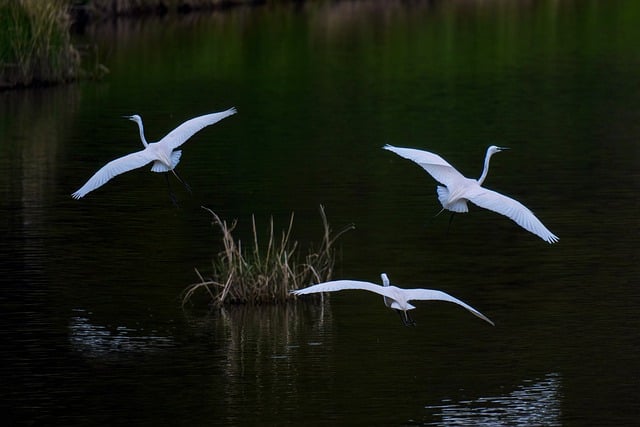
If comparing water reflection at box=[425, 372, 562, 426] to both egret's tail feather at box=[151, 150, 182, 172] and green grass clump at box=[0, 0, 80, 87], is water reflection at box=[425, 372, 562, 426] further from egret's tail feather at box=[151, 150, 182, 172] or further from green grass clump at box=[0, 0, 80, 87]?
green grass clump at box=[0, 0, 80, 87]

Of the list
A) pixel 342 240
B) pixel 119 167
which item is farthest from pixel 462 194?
pixel 342 240

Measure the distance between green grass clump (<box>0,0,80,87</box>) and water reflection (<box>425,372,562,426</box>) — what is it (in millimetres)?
18090

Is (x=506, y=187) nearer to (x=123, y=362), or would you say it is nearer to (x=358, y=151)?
(x=358, y=151)

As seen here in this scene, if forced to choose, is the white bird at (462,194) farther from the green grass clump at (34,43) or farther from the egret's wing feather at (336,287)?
the green grass clump at (34,43)

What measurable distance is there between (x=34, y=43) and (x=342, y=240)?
12.5 m

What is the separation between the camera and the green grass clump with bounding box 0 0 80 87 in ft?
93.6

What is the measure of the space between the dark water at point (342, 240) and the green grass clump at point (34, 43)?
0.42 metres

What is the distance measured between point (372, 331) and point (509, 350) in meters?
1.23

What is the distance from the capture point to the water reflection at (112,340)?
1333 centimetres

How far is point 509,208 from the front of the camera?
12547 mm

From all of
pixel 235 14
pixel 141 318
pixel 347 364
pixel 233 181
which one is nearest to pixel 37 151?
pixel 233 181

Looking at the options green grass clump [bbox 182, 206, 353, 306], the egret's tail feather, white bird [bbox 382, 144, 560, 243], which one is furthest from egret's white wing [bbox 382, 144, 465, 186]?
the egret's tail feather

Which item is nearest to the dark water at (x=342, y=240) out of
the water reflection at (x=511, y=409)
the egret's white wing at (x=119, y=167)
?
the water reflection at (x=511, y=409)

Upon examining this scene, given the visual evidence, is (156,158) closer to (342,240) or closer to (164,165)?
(164,165)
